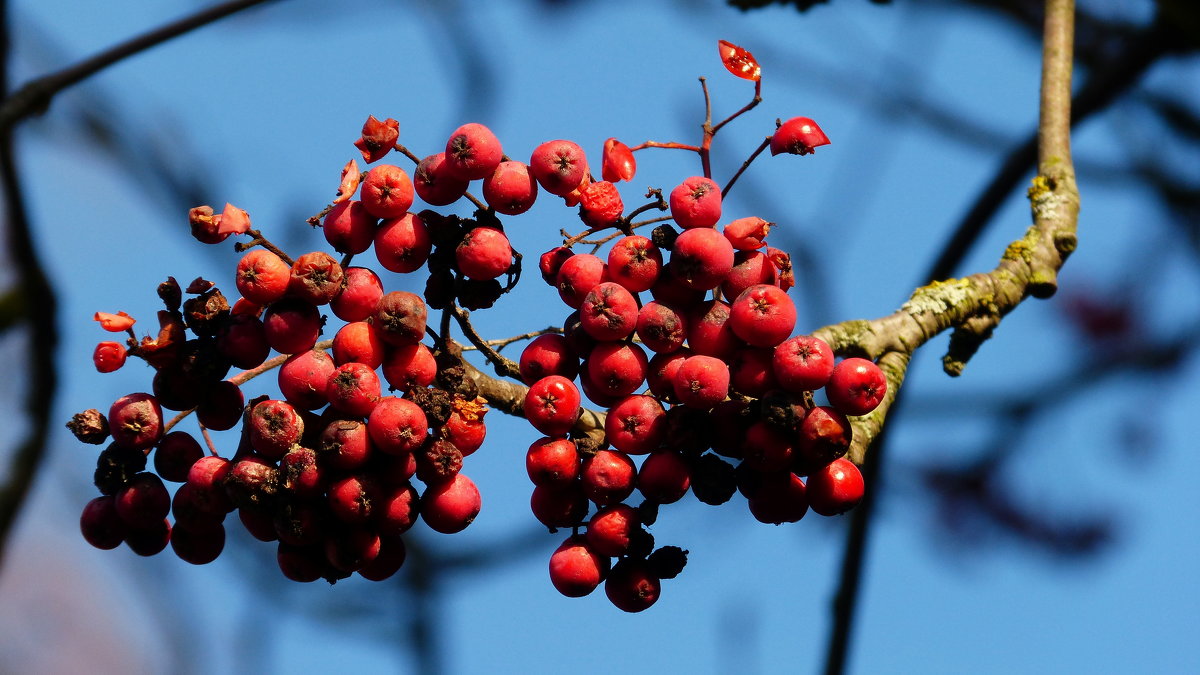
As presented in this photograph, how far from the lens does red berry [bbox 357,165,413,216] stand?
2.00 metres

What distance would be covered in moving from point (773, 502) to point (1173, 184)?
406 centimetres

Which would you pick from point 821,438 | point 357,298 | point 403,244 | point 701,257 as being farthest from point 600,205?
point 821,438

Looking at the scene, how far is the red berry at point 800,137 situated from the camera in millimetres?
2148

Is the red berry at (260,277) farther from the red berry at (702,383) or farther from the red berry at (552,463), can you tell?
the red berry at (702,383)

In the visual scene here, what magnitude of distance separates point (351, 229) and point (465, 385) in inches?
13.7

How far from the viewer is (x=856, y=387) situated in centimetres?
194

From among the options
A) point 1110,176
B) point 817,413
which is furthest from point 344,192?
point 1110,176

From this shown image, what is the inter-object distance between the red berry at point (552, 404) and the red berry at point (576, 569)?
214 millimetres

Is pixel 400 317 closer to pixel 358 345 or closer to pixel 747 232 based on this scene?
pixel 358 345

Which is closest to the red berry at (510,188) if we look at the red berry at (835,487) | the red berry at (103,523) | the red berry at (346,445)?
the red berry at (346,445)

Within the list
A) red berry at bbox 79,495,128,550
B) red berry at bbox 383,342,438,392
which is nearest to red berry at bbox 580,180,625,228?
red berry at bbox 383,342,438,392

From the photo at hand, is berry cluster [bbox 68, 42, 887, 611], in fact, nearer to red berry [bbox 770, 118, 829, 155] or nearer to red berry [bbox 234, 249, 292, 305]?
red berry [bbox 234, 249, 292, 305]

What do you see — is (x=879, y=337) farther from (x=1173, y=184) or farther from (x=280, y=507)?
(x=1173, y=184)

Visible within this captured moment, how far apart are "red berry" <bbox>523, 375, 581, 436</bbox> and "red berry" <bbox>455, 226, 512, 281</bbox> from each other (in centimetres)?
22
